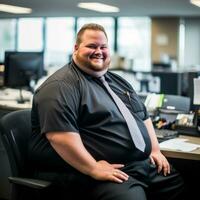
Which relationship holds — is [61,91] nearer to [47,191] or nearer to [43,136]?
[43,136]

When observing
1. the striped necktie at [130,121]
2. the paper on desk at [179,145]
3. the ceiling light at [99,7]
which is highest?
the ceiling light at [99,7]

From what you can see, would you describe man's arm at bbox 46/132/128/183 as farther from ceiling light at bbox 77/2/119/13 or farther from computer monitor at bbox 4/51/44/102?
ceiling light at bbox 77/2/119/13

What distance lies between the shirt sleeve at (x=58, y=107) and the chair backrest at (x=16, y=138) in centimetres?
20

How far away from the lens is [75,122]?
195 centimetres

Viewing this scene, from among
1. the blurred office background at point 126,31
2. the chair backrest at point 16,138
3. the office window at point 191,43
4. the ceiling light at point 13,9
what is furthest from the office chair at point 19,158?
the office window at point 191,43

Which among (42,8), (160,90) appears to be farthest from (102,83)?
(42,8)

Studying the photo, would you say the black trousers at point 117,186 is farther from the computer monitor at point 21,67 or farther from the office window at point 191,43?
the office window at point 191,43

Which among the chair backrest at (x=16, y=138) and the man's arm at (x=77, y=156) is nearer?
the man's arm at (x=77, y=156)

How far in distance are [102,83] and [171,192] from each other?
70 cm

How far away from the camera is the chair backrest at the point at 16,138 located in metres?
2.03

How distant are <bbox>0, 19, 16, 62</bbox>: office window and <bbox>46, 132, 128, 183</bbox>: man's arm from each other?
10.5 m

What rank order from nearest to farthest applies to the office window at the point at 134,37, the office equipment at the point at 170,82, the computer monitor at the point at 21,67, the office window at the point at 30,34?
1. the computer monitor at the point at 21,67
2. the office equipment at the point at 170,82
3. the office window at the point at 134,37
4. the office window at the point at 30,34

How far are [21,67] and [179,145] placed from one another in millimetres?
2204

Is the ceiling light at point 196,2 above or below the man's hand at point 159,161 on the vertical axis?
above
